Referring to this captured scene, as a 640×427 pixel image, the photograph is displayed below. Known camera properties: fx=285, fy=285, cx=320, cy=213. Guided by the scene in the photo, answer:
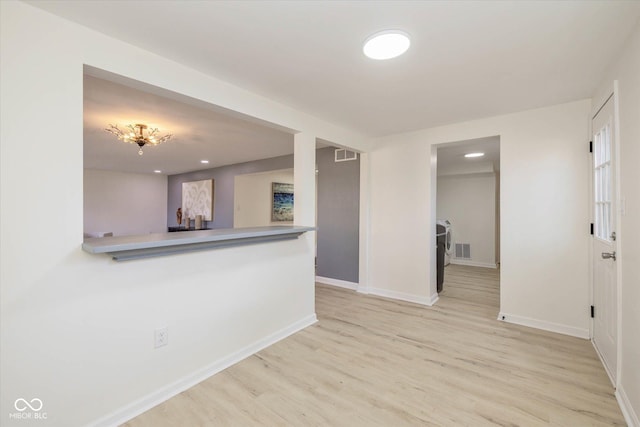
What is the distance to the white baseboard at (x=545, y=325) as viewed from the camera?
107 inches

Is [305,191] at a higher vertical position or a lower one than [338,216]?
higher

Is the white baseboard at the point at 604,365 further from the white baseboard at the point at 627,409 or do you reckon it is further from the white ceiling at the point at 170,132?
the white ceiling at the point at 170,132

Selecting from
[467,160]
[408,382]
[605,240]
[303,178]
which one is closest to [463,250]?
[467,160]

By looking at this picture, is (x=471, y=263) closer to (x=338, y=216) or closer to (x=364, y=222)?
(x=364, y=222)

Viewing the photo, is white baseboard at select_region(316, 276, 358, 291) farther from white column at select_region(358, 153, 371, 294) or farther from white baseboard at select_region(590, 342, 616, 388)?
white baseboard at select_region(590, 342, 616, 388)

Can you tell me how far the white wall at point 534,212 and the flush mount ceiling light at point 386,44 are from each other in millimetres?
1982

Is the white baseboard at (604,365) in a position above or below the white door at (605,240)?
below

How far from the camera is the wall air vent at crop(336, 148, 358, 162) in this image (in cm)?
432

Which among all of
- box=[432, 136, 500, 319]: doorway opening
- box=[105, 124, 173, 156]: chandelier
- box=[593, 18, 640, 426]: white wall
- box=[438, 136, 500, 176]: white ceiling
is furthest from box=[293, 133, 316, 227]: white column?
box=[432, 136, 500, 319]: doorway opening

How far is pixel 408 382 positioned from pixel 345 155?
320 cm

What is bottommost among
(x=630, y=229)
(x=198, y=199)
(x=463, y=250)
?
(x=463, y=250)

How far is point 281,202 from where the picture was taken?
23.3 ft

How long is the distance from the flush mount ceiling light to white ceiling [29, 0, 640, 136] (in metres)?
0.05

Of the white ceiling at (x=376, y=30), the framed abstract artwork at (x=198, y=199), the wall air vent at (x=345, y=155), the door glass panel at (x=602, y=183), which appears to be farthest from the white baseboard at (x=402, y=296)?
the framed abstract artwork at (x=198, y=199)
